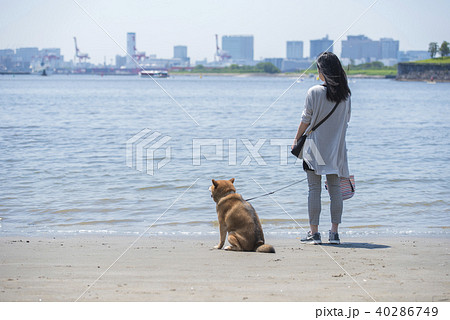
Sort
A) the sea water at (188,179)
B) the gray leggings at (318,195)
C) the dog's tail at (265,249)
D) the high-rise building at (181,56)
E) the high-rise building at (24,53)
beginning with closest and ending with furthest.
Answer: the dog's tail at (265,249)
the gray leggings at (318,195)
the sea water at (188,179)
the high-rise building at (24,53)
the high-rise building at (181,56)

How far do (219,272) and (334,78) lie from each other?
213cm

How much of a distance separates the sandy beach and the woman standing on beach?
1.84ft

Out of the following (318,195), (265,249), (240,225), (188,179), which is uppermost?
(318,195)

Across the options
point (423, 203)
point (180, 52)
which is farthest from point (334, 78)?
point (180, 52)

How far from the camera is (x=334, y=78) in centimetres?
534

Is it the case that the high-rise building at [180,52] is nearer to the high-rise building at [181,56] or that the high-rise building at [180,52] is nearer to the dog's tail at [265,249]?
the high-rise building at [181,56]

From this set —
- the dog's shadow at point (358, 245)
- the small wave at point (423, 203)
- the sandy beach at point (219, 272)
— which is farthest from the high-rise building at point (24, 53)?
the dog's shadow at point (358, 245)

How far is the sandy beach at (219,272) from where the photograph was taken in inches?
153

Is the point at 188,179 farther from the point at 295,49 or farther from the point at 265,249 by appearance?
the point at 295,49

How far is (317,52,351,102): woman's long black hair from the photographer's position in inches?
210

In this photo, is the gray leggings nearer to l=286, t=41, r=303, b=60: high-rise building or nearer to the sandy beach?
the sandy beach

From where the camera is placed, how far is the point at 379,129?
24.1 metres
